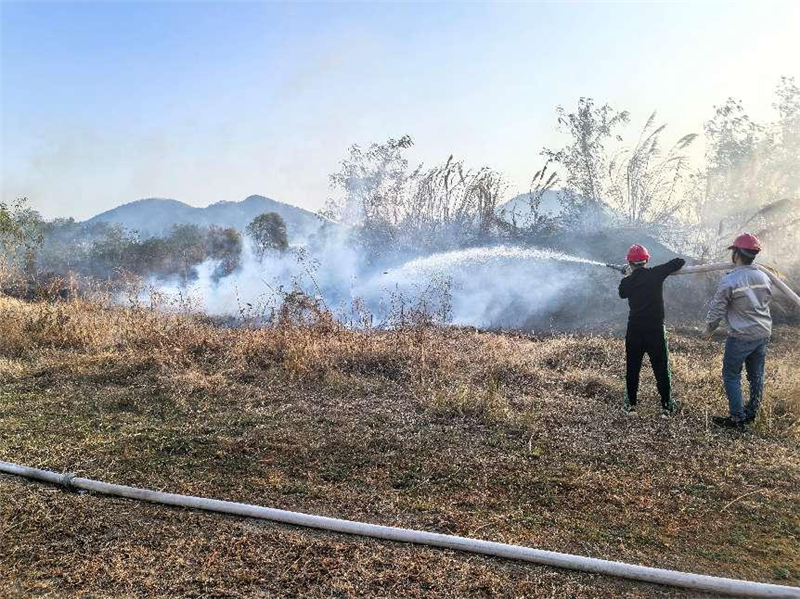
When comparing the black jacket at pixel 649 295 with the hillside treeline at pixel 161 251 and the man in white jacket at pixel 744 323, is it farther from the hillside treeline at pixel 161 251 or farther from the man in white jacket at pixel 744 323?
the hillside treeline at pixel 161 251

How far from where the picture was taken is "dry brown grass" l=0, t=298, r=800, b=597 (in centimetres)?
282

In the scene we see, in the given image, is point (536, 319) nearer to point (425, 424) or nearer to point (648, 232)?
point (648, 232)

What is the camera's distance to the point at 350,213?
20.6 metres

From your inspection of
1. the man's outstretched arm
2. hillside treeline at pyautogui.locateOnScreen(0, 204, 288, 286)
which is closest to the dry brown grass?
the man's outstretched arm

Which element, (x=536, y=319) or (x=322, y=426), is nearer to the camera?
(x=322, y=426)

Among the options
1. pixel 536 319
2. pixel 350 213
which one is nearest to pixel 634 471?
pixel 536 319

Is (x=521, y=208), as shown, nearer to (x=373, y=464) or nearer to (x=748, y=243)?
(x=748, y=243)

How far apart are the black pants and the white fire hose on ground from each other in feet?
9.67

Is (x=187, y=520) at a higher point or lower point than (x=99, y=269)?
lower

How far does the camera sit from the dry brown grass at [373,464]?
2824mm

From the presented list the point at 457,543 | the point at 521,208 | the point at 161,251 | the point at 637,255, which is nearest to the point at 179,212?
the point at 161,251

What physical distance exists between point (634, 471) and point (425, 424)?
168 cm

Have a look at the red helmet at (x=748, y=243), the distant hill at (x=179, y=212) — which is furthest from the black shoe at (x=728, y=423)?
the distant hill at (x=179, y=212)

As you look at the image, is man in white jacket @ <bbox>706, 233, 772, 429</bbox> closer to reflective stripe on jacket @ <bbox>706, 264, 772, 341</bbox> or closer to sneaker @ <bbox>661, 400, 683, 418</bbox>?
reflective stripe on jacket @ <bbox>706, 264, 772, 341</bbox>
